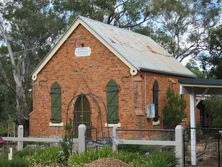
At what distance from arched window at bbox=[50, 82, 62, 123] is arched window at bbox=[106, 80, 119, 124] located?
3129 millimetres

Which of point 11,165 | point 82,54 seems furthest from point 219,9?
point 11,165

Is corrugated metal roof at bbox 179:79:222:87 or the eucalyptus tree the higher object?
the eucalyptus tree

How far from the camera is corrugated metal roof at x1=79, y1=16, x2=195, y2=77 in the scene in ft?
82.6

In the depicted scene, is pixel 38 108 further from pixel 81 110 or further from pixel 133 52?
pixel 133 52

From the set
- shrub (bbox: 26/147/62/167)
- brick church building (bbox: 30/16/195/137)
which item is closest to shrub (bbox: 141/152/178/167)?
shrub (bbox: 26/147/62/167)

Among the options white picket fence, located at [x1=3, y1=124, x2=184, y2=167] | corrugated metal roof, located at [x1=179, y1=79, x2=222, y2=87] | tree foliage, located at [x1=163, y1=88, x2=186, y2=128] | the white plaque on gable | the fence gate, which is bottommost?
the fence gate

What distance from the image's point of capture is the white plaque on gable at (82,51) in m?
26.1

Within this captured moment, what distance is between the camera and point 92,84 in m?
25.8

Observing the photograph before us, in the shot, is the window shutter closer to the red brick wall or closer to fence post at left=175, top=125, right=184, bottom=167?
the red brick wall

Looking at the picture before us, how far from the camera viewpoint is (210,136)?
23469mm

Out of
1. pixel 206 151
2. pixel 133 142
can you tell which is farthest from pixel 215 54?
pixel 133 142

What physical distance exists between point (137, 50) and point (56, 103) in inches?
221

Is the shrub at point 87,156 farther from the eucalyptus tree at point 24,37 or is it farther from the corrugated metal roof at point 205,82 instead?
the eucalyptus tree at point 24,37

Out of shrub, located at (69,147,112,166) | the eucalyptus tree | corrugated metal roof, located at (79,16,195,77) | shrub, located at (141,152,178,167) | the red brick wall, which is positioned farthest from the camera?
the eucalyptus tree
